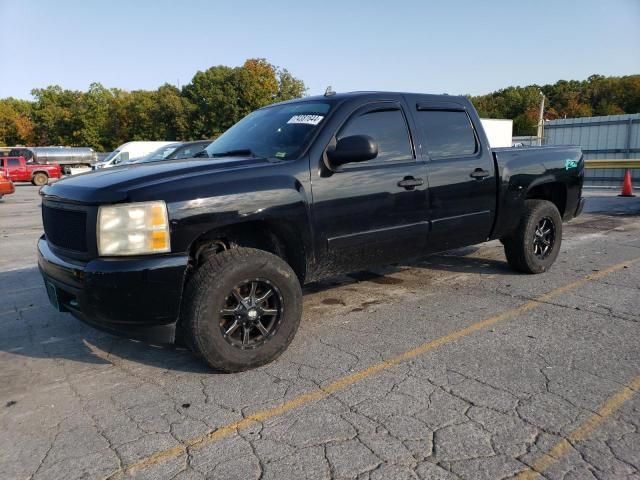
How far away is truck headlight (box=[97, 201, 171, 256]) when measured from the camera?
292 centimetres

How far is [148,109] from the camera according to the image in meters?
60.8

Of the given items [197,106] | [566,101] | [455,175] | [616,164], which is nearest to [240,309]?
[455,175]

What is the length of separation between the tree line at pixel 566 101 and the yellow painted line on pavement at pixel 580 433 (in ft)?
215

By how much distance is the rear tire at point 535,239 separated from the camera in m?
5.33

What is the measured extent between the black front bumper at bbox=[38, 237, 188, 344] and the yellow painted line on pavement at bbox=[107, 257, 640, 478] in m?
0.75

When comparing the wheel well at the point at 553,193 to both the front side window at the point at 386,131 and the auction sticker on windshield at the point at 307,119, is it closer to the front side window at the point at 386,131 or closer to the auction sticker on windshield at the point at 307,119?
the front side window at the point at 386,131

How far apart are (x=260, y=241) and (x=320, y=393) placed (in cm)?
121

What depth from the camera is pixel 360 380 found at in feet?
10.3

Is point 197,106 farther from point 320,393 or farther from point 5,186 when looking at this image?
point 320,393

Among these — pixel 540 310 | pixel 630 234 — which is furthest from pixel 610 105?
pixel 540 310

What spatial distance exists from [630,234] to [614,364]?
6.02m

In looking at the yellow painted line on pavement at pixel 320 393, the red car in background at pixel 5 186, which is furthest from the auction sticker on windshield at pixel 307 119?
the red car in background at pixel 5 186

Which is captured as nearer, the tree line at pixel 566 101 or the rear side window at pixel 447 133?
the rear side window at pixel 447 133

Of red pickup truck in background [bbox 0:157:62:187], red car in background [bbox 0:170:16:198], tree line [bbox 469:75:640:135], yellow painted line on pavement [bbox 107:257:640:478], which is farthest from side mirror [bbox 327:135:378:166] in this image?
tree line [bbox 469:75:640:135]
